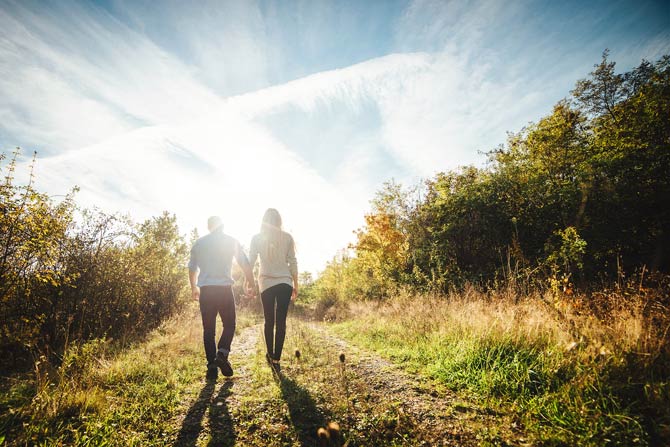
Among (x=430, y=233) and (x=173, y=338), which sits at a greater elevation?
(x=430, y=233)

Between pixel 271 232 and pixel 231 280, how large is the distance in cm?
95

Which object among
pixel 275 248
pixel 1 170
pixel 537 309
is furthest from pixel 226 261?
pixel 537 309

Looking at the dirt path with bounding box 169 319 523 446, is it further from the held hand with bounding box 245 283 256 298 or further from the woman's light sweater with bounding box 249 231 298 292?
the woman's light sweater with bounding box 249 231 298 292

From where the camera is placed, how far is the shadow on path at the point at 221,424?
2258 millimetres

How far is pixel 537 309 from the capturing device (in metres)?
4.16

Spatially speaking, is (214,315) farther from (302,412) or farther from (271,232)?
(302,412)

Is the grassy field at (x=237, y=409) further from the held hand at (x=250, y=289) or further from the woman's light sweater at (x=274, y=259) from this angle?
the woman's light sweater at (x=274, y=259)

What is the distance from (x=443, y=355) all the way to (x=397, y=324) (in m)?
2.58

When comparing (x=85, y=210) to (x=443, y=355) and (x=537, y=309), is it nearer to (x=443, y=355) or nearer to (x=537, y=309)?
(x=443, y=355)

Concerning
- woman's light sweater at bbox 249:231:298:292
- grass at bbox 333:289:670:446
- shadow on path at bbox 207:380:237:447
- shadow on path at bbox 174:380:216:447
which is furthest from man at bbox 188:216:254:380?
grass at bbox 333:289:670:446

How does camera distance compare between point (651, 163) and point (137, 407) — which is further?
point (651, 163)

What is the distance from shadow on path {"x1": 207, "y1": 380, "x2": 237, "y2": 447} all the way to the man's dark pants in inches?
30.3

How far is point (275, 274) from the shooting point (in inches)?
159

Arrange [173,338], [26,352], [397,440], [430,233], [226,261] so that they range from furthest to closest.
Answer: [430,233] < [173,338] < [26,352] < [226,261] < [397,440]
